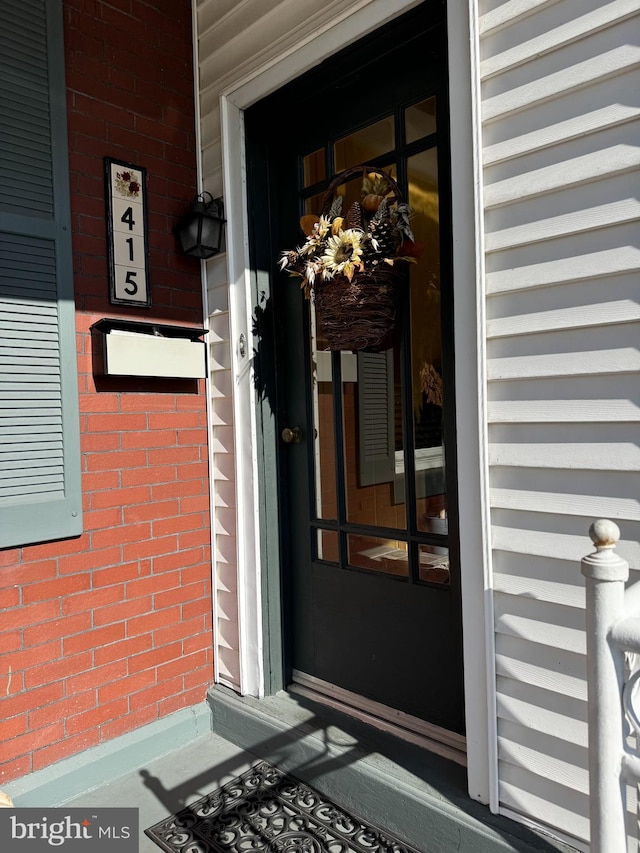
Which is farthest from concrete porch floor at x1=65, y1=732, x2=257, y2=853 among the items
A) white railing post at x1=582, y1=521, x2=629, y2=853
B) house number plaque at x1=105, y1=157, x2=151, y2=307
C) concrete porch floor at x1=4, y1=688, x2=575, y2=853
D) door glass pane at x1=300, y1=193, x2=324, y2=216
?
door glass pane at x1=300, y1=193, x2=324, y2=216

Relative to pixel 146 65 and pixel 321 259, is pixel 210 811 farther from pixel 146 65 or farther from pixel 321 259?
pixel 146 65

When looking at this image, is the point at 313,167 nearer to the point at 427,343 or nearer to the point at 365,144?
the point at 365,144

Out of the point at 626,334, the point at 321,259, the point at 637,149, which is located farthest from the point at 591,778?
the point at 321,259

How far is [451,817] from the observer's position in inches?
59.8

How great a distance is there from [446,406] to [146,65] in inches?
68.0

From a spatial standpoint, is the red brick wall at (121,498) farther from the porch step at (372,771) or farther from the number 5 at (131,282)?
the porch step at (372,771)

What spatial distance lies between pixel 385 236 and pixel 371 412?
59cm

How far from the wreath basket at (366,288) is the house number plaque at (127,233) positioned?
1.98 feet

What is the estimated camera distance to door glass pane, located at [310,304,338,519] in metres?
2.16

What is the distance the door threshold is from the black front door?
0.02m

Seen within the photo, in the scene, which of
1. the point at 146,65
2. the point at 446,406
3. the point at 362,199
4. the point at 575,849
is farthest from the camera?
the point at 146,65

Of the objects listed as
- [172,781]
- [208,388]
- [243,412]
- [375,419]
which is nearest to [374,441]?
[375,419]
